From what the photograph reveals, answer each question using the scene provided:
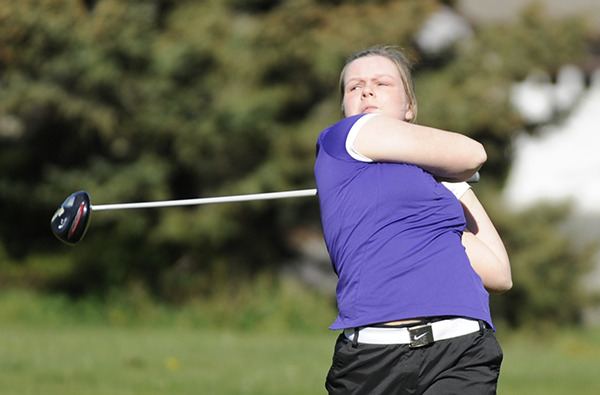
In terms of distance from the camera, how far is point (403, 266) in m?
3.66

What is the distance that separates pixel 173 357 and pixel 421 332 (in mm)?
8230

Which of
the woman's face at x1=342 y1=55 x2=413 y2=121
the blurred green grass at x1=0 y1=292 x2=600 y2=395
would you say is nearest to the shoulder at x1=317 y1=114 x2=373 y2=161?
the woman's face at x1=342 y1=55 x2=413 y2=121

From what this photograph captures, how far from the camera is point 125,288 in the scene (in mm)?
18047

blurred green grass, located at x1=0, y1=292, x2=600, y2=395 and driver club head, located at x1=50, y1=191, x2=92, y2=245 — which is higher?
driver club head, located at x1=50, y1=191, x2=92, y2=245

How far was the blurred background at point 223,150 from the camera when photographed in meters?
16.4

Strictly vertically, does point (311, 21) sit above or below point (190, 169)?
above

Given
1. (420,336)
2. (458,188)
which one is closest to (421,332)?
(420,336)

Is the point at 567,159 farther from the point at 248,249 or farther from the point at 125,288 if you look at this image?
the point at 125,288

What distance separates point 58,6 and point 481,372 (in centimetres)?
1325

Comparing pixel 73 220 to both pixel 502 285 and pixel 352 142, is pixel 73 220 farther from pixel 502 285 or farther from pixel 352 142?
pixel 502 285

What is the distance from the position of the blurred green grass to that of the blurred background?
8cm

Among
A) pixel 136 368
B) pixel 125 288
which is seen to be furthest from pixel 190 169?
pixel 136 368

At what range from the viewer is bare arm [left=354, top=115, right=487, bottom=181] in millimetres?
3645

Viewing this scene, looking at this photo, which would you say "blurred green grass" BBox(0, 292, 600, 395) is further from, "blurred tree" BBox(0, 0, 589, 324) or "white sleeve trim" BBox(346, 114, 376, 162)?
"white sleeve trim" BBox(346, 114, 376, 162)
